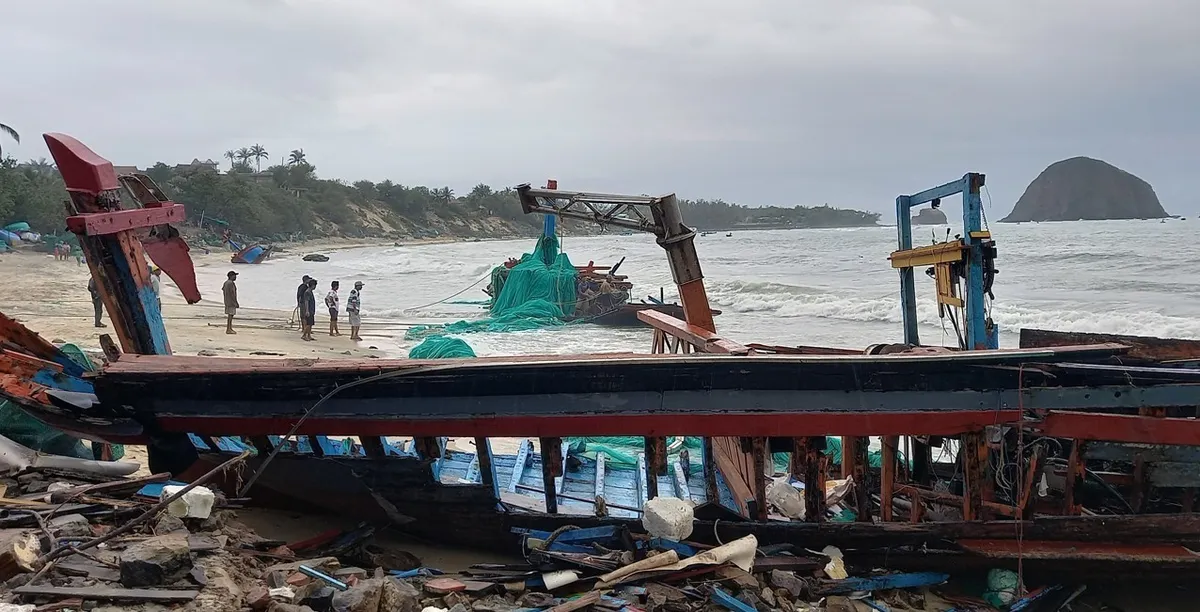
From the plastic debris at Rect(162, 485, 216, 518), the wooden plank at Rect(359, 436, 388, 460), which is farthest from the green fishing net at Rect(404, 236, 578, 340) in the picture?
the plastic debris at Rect(162, 485, 216, 518)

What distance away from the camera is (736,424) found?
520cm

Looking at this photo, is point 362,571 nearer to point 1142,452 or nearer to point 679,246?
point 679,246

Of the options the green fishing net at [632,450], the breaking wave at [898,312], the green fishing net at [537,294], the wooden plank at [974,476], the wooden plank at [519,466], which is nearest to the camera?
the wooden plank at [974,476]

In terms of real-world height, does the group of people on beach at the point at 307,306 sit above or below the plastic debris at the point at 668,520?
above

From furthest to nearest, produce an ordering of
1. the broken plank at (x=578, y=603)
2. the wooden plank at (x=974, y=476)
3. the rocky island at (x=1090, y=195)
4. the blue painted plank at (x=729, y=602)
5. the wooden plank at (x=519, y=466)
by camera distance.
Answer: the rocky island at (x=1090, y=195)
the wooden plank at (x=519, y=466)
the wooden plank at (x=974, y=476)
the blue painted plank at (x=729, y=602)
the broken plank at (x=578, y=603)

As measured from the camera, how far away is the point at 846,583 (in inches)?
197

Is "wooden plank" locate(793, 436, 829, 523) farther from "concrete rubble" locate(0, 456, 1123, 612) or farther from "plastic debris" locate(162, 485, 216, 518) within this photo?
"plastic debris" locate(162, 485, 216, 518)

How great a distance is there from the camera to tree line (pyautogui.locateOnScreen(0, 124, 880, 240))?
1526 inches

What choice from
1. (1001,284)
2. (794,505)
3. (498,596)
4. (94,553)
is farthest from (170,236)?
(1001,284)

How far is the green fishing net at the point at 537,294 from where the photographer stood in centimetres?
2334

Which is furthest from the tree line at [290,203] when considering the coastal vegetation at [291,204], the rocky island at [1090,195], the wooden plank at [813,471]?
the rocky island at [1090,195]

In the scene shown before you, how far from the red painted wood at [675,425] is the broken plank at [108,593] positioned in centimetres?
178

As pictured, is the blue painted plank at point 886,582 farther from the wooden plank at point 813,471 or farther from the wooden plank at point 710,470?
the wooden plank at point 710,470

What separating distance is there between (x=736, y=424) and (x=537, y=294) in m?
19.4
